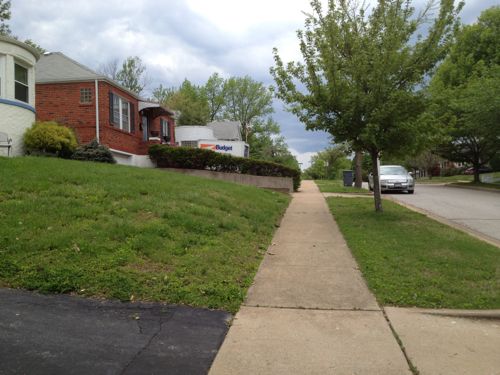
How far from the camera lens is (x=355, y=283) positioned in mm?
5996

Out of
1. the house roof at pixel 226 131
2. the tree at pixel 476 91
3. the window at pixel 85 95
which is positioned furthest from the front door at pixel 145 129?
the house roof at pixel 226 131

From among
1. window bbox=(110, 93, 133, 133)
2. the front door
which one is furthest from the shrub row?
the front door

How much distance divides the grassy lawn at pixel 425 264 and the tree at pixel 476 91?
13.3 m

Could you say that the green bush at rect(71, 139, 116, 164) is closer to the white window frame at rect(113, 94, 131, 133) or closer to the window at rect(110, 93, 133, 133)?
the window at rect(110, 93, 133, 133)

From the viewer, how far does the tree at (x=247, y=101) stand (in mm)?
66750

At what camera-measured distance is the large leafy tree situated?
1052 cm

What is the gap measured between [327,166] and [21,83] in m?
57.6

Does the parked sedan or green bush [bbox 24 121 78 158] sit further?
the parked sedan

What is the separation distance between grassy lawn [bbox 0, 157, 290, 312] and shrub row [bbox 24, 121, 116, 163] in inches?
173

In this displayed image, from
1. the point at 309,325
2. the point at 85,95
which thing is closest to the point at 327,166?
the point at 85,95

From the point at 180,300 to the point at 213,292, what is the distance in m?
0.44

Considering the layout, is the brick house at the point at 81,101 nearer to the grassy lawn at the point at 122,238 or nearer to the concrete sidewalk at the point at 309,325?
the grassy lawn at the point at 122,238

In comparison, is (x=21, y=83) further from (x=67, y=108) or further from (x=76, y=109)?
(x=67, y=108)

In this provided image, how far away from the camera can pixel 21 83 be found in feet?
49.4
